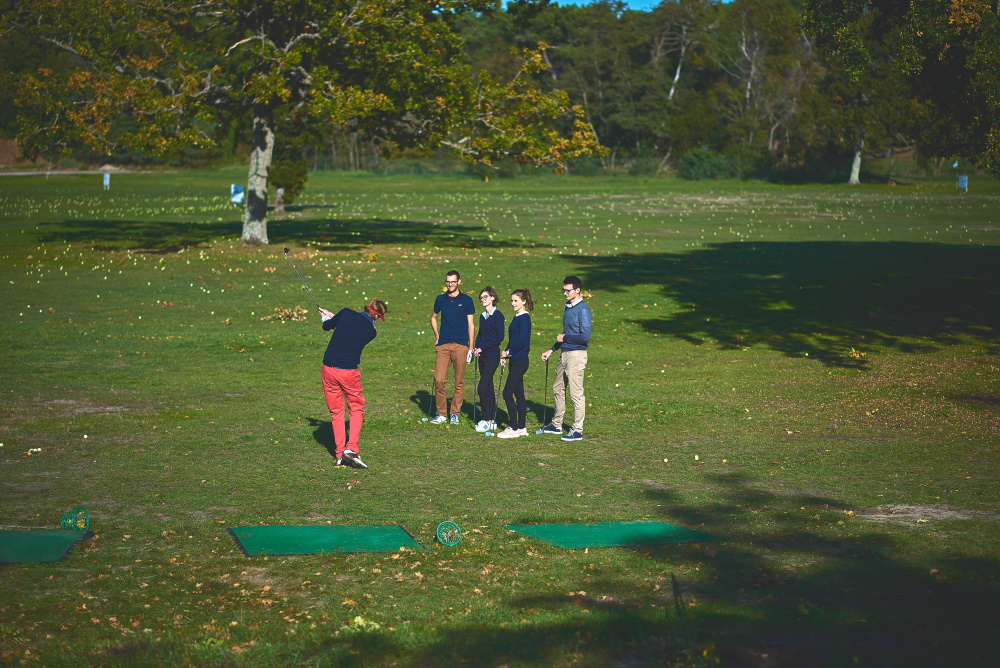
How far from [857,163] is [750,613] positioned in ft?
299

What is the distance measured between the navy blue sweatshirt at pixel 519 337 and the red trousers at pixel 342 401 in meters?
2.37

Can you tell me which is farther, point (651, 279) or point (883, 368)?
point (651, 279)

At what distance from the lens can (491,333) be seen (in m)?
14.2

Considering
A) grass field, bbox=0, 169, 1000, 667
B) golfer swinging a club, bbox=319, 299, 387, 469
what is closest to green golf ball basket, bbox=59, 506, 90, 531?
grass field, bbox=0, 169, 1000, 667

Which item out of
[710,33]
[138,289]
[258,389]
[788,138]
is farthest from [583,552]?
[710,33]

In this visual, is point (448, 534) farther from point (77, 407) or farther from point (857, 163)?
point (857, 163)

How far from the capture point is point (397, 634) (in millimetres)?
7254

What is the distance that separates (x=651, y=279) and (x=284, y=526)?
71.4ft

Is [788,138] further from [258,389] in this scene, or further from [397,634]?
[397,634]

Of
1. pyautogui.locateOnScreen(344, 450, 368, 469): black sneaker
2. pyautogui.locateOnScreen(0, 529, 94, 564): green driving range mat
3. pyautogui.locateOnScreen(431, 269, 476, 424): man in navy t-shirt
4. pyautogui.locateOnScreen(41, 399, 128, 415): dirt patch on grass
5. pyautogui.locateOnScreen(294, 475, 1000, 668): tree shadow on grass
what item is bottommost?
pyautogui.locateOnScreen(41, 399, 128, 415): dirt patch on grass

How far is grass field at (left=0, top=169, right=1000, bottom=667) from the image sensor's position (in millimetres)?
7293

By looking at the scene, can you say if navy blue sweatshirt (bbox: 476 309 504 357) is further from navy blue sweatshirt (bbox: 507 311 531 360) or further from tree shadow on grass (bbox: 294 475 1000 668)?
tree shadow on grass (bbox: 294 475 1000 668)

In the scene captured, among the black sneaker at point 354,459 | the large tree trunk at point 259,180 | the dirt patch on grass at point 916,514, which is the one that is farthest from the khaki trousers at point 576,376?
the large tree trunk at point 259,180

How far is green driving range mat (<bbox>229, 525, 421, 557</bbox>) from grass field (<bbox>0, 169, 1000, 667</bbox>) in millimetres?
191
